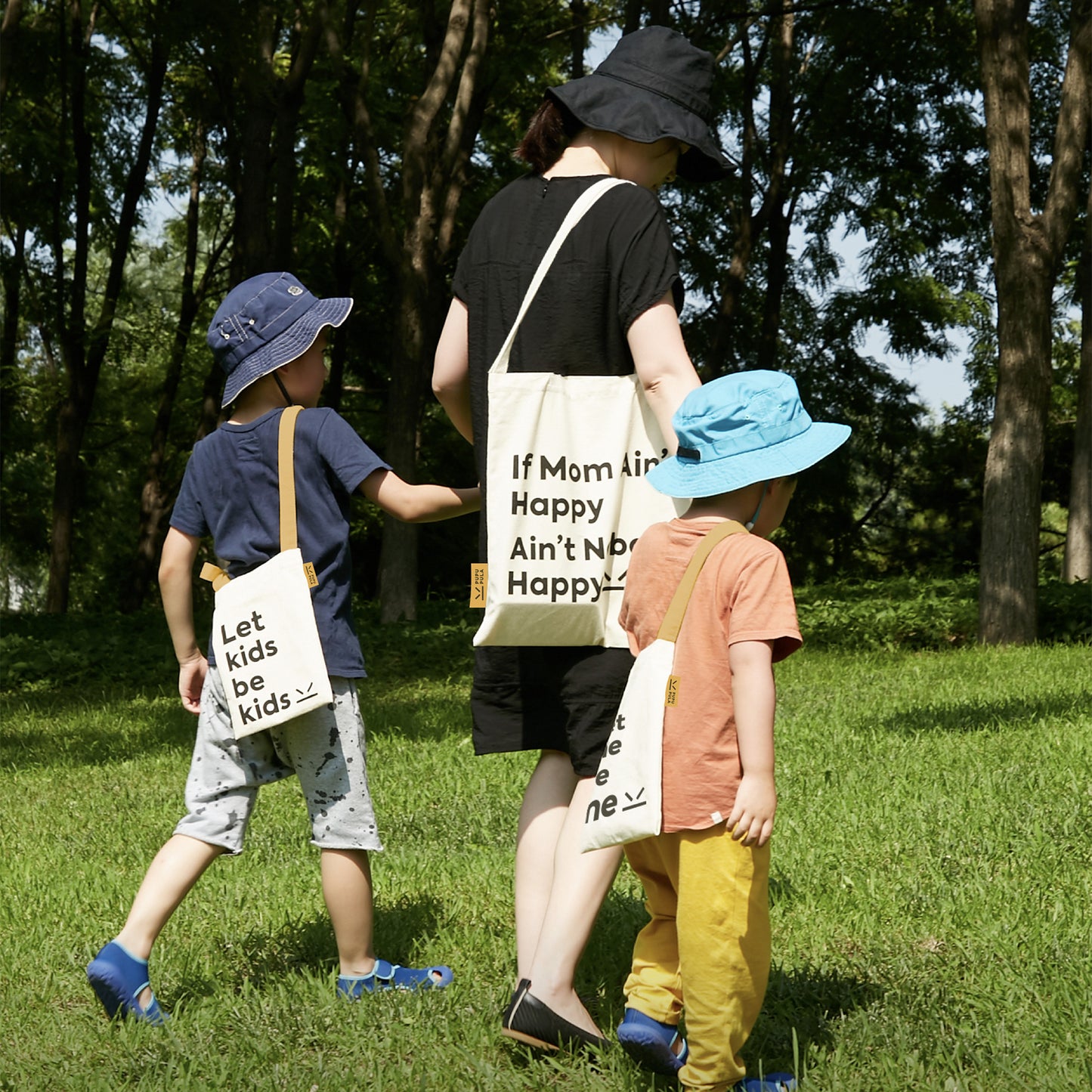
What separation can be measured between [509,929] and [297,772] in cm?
90

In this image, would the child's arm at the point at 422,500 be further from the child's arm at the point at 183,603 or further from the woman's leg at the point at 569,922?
the woman's leg at the point at 569,922

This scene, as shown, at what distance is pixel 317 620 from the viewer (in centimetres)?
343

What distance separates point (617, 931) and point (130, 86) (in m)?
19.5

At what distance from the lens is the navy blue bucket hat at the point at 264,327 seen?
11.7ft

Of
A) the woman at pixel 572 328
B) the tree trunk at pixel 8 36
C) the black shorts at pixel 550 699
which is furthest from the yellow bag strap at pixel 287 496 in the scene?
the tree trunk at pixel 8 36

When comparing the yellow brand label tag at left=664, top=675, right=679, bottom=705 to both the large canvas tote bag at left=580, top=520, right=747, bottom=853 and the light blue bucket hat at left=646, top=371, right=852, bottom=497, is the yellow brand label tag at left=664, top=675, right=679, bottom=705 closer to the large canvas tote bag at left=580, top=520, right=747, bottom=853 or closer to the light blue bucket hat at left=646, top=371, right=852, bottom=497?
the large canvas tote bag at left=580, top=520, right=747, bottom=853

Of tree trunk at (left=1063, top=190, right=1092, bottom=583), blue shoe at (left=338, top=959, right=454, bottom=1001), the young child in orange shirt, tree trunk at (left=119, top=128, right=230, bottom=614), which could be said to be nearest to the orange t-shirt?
the young child in orange shirt

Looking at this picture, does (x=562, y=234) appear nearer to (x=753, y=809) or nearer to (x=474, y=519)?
(x=753, y=809)

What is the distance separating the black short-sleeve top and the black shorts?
437 mm

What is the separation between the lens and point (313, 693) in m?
3.32

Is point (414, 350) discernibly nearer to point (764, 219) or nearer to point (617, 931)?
point (764, 219)

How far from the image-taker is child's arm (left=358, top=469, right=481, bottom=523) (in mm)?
3299

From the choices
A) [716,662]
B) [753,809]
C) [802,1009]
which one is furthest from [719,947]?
[802,1009]

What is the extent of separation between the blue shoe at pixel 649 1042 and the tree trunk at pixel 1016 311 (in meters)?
9.72
